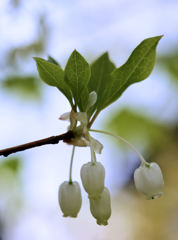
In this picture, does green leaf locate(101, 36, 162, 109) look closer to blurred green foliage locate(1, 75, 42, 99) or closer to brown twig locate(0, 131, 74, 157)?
brown twig locate(0, 131, 74, 157)

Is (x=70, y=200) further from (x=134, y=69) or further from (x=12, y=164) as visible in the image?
(x=12, y=164)

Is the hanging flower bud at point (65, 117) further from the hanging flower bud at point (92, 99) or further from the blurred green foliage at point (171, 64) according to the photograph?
the blurred green foliage at point (171, 64)

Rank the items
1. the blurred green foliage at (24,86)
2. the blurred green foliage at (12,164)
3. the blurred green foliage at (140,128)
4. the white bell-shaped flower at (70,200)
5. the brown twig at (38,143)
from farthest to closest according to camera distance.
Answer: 1. the blurred green foliage at (140,128)
2. the blurred green foliage at (12,164)
3. the blurred green foliage at (24,86)
4. the white bell-shaped flower at (70,200)
5. the brown twig at (38,143)

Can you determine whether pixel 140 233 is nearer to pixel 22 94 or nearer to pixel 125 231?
pixel 125 231

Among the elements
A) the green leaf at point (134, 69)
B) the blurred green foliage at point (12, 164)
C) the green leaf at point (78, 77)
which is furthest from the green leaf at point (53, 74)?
the blurred green foliage at point (12, 164)

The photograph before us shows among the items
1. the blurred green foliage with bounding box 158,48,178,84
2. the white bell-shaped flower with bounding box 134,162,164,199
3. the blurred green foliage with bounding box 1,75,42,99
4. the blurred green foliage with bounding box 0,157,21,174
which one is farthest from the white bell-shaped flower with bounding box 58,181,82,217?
the blurred green foliage with bounding box 158,48,178,84

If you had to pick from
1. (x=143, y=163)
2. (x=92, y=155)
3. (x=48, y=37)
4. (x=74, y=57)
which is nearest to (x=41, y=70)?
(x=74, y=57)
